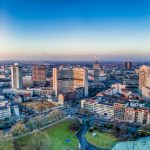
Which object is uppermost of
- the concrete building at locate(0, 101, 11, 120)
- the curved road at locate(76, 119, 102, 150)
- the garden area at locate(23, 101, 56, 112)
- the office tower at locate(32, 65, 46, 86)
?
the office tower at locate(32, 65, 46, 86)

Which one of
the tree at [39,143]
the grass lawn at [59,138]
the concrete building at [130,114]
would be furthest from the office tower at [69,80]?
the tree at [39,143]

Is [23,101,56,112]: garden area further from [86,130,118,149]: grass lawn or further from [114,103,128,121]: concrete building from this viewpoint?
[86,130,118,149]: grass lawn

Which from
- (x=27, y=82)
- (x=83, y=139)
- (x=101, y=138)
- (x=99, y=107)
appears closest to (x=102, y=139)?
(x=101, y=138)

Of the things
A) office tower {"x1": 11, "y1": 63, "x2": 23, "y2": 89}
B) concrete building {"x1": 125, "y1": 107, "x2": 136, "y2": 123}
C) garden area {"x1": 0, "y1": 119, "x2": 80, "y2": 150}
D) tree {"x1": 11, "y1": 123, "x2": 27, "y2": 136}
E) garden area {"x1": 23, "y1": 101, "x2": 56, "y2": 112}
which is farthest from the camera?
office tower {"x1": 11, "y1": 63, "x2": 23, "y2": 89}

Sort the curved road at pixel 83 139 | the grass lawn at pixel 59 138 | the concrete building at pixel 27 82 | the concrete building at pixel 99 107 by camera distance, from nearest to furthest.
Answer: the grass lawn at pixel 59 138 < the curved road at pixel 83 139 < the concrete building at pixel 99 107 < the concrete building at pixel 27 82

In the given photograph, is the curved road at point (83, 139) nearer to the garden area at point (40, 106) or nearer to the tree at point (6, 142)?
the tree at point (6, 142)

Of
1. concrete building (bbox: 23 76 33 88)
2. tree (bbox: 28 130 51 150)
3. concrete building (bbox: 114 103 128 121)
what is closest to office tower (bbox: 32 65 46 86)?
concrete building (bbox: 23 76 33 88)
